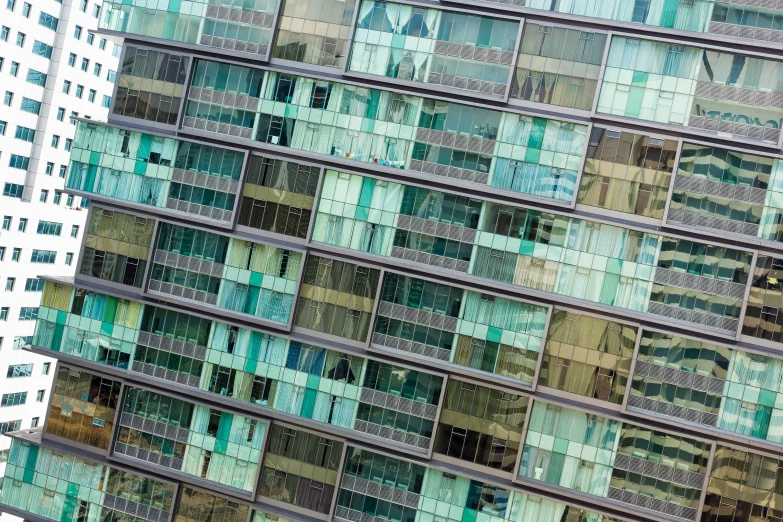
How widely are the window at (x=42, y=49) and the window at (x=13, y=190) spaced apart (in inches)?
423

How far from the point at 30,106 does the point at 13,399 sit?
77.6 ft

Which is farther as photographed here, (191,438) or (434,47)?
(191,438)

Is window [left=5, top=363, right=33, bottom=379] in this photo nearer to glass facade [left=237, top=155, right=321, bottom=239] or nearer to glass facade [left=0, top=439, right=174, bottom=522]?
glass facade [left=0, top=439, right=174, bottom=522]

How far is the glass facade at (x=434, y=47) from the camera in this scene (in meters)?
35.8

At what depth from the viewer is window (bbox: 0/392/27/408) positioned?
222ft

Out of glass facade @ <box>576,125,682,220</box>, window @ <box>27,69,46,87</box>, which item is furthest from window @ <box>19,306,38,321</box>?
glass facade @ <box>576,125,682,220</box>

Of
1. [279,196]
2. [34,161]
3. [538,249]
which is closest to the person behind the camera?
[538,249]

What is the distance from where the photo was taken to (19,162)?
6944cm

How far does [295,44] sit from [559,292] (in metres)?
15.8

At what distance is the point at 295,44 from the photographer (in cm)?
3769

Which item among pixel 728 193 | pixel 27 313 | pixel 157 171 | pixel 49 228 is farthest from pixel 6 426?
pixel 728 193

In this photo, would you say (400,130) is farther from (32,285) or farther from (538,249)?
(32,285)

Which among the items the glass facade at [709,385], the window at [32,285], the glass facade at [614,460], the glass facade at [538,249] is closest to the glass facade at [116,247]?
the glass facade at [538,249]

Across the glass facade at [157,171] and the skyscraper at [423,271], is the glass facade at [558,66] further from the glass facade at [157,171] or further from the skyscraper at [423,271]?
the glass facade at [157,171]
